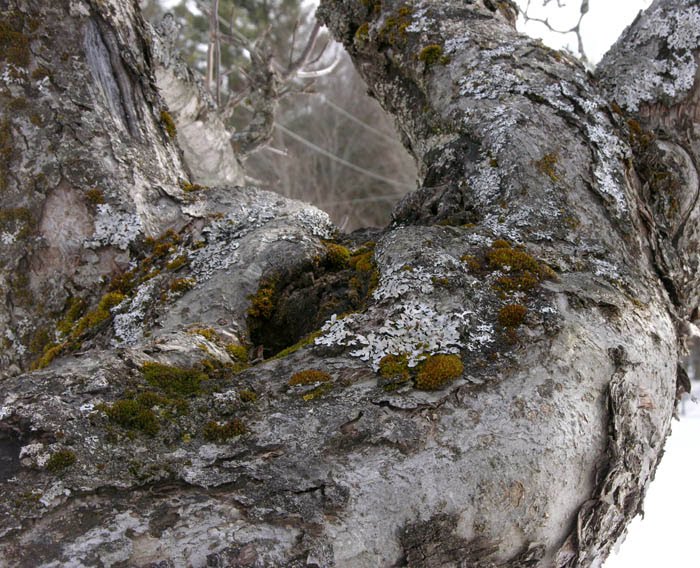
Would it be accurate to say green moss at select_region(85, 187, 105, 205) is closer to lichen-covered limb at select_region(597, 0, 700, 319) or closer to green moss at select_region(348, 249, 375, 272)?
green moss at select_region(348, 249, 375, 272)

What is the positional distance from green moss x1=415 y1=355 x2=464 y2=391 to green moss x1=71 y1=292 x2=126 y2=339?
3.22ft

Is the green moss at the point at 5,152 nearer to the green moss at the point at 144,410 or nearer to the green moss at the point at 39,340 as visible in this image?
the green moss at the point at 39,340

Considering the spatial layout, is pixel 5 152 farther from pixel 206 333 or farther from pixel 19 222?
pixel 206 333

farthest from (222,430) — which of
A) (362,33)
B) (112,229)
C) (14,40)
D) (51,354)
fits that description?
(362,33)

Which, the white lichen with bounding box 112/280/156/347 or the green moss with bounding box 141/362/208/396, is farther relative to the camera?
the white lichen with bounding box 112/280/156/347

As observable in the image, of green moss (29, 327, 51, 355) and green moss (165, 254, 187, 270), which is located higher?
green moss (165, 254, 187, 270)

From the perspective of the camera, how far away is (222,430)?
3.77 ft

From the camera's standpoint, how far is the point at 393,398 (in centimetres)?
120

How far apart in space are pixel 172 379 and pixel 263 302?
19.1 inches

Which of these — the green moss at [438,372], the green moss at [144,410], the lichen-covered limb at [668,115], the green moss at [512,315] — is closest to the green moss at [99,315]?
the green moss at [144,410]

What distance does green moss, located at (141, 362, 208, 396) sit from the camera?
48.5 inches

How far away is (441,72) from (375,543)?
161cm

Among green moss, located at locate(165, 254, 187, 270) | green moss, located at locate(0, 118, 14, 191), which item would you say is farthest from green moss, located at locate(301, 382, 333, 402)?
green moss, located at locate(0, 118, 14, 191)

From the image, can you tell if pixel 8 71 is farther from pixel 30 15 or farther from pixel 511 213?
pixel 511 213
